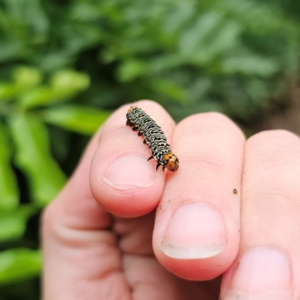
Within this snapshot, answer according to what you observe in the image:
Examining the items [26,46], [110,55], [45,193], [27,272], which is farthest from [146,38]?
[27,272]

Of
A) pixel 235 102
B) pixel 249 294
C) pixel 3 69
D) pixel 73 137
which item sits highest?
pixel 249 294

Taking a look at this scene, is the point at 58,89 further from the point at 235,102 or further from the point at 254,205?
the point at 235,102

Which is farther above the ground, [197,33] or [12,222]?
[197,33]

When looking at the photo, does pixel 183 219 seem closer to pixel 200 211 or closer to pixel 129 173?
pixel 200 211

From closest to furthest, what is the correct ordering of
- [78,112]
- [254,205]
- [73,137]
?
[254,205]
[78,112]
[73,137]

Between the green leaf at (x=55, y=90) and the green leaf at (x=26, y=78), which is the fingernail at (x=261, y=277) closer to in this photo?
the green leaf at (x=55, y=90)

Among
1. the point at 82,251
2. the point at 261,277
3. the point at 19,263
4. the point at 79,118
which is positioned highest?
the point at 261,277

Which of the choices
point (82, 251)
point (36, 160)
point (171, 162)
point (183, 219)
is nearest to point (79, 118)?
Result: point (36, 160)
